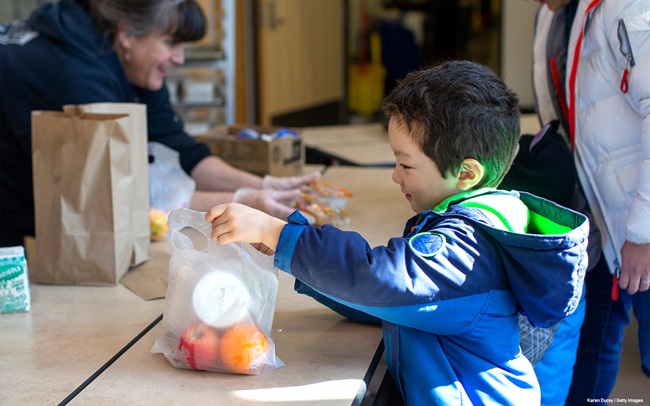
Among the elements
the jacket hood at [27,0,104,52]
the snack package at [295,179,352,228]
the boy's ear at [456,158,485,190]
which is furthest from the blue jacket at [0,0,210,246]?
the boy's ear at [456,158,485,190]

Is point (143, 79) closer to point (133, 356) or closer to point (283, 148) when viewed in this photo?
point (283, 148)

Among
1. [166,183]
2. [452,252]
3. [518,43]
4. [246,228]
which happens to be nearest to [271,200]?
[166,183]

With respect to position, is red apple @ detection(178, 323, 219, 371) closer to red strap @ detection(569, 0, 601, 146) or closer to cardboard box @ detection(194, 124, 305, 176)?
red strap @ detection(569, 0, 601, 146)

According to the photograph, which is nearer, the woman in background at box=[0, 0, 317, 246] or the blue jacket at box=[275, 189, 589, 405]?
the blue jacket at box=[275, 189, 589, 405]

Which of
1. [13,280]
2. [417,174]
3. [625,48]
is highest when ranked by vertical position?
[625,48]

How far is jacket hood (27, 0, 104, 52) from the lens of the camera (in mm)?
2027

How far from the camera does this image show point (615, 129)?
167 centimetres

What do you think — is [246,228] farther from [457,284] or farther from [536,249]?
[536,249]

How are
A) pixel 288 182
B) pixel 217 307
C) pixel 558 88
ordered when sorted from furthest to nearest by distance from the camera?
pixel 288 182 < pixel 558 88 < pixel 217 307

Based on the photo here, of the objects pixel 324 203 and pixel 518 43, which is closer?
pixel 324 203

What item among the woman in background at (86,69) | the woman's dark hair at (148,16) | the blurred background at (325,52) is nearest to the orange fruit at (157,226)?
the woman in background at (86,69)

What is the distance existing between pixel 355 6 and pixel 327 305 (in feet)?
27.0

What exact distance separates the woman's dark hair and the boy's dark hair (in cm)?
116

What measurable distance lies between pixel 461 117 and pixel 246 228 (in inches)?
15.9
